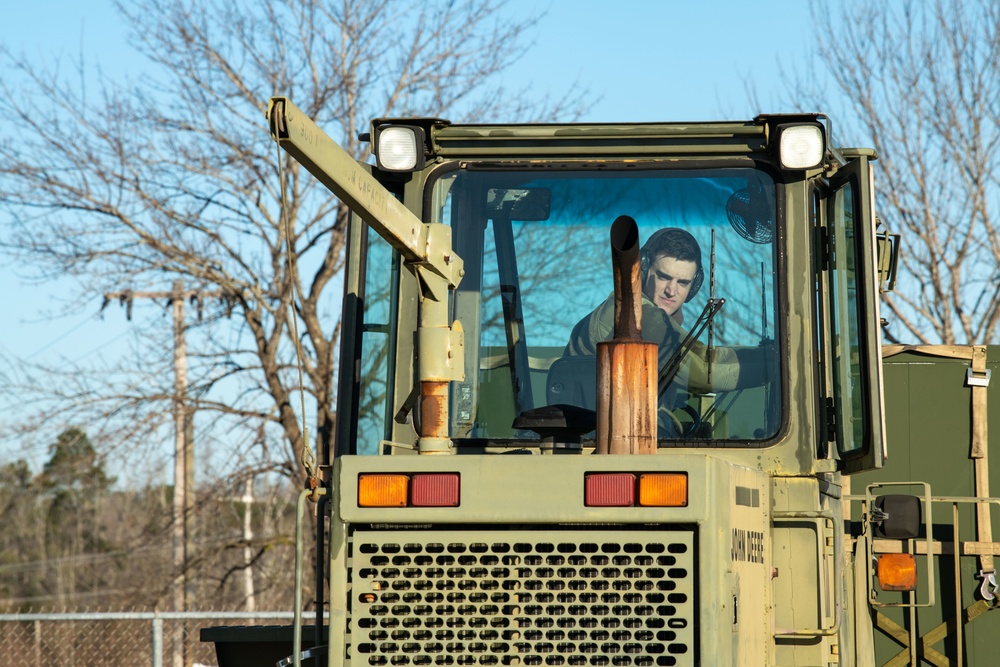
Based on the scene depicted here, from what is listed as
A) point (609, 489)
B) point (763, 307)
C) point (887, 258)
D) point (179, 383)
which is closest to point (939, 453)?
point (887, 258)

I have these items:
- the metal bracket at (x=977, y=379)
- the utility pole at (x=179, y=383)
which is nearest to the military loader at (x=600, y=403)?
the metal bracket at (x=977, y=379)

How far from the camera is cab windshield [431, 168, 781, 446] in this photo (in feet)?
14.4

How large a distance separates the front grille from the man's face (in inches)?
47.6

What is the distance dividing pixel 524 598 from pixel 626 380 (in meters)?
0.68

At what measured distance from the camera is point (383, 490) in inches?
141

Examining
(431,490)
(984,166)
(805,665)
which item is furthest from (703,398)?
(984,166)

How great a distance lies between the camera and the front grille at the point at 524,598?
3.46m

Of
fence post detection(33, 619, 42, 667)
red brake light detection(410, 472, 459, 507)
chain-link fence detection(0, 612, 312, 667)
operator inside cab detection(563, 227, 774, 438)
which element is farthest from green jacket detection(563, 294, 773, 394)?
fence post detection(33, 619, 42, 667)

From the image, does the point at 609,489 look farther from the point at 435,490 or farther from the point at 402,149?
the point at 402,149

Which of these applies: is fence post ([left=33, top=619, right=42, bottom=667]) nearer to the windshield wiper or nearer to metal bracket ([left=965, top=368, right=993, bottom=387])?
metal bracket ([left=965, top=368, right=993, bottom=387])

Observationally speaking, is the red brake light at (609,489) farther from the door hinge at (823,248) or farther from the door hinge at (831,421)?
the door hinge at (823,248)

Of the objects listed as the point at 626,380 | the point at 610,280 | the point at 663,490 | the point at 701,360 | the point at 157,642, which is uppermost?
the point at 610,280

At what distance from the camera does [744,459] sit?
14.1ft

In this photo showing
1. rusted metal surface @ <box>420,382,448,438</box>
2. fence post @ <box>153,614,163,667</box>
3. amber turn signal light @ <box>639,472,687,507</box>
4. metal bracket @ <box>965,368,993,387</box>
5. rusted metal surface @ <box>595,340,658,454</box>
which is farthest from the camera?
fence post @ <box>153,614,163,667</box>
